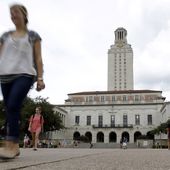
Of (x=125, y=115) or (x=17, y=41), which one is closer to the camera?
(x=17, y=41)

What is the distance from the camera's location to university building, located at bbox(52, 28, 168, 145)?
93.3 m

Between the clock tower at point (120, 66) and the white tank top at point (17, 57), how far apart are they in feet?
378

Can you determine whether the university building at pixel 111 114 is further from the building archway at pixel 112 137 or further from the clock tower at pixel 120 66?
the clock tower at pixel 120 66

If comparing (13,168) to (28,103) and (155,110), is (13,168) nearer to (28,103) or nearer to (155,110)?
(28,103)

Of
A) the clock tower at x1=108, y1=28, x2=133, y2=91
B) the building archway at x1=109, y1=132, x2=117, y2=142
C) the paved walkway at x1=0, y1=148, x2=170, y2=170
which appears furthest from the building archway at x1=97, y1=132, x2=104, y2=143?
the paved walkway at x1=0, y1=148, x2=170, y2=170

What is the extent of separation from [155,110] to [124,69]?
104ft

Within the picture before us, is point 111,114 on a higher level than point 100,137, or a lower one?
higher

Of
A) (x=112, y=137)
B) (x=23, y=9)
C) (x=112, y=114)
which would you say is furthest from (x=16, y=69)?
(x=112, y=137)

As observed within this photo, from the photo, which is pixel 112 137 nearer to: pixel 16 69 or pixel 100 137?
pixel 100 137

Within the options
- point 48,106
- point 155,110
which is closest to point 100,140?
point 155,110

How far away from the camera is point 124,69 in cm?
12206

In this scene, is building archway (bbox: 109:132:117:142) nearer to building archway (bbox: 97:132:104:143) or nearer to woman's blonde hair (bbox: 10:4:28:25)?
building archway (bbox: 97:132:104:143)

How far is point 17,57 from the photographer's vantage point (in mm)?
5105

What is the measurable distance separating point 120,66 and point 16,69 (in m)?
118
